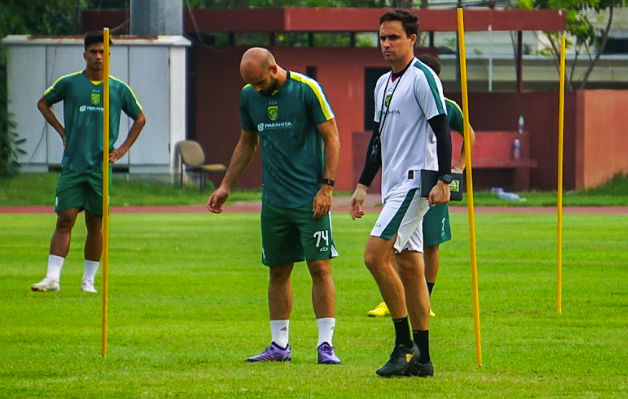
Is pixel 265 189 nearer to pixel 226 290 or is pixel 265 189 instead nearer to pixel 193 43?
pixel 226 290

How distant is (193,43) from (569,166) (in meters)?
10.2

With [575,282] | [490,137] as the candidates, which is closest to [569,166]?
[490,137]

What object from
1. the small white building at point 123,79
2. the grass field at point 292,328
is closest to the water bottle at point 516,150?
the small white building at point 123,79

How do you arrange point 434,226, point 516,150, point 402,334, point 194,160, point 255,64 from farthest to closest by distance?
point 516,150 < point 194,160 < point 434,226 < point 255,64 < point 402,334

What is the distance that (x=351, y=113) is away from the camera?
127 ft

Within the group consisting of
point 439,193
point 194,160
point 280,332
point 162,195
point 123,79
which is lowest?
point 162,195

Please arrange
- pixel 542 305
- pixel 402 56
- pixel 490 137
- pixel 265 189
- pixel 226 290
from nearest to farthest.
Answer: pixel 402 56 < pixel 265 189 < pixel 542 305 < pixel 226 290 < pixel 490 137

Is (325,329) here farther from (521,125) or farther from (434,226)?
(521,125)

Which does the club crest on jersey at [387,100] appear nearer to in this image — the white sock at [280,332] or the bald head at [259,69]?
the bald head at [259,69]

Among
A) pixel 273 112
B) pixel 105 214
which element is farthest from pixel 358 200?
pixel 105 214

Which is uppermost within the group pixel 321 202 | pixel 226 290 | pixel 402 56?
pixel 402 56

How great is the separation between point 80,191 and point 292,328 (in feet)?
10.8

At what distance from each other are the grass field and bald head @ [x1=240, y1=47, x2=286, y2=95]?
1842 millimetres

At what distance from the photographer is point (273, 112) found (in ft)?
32.2
